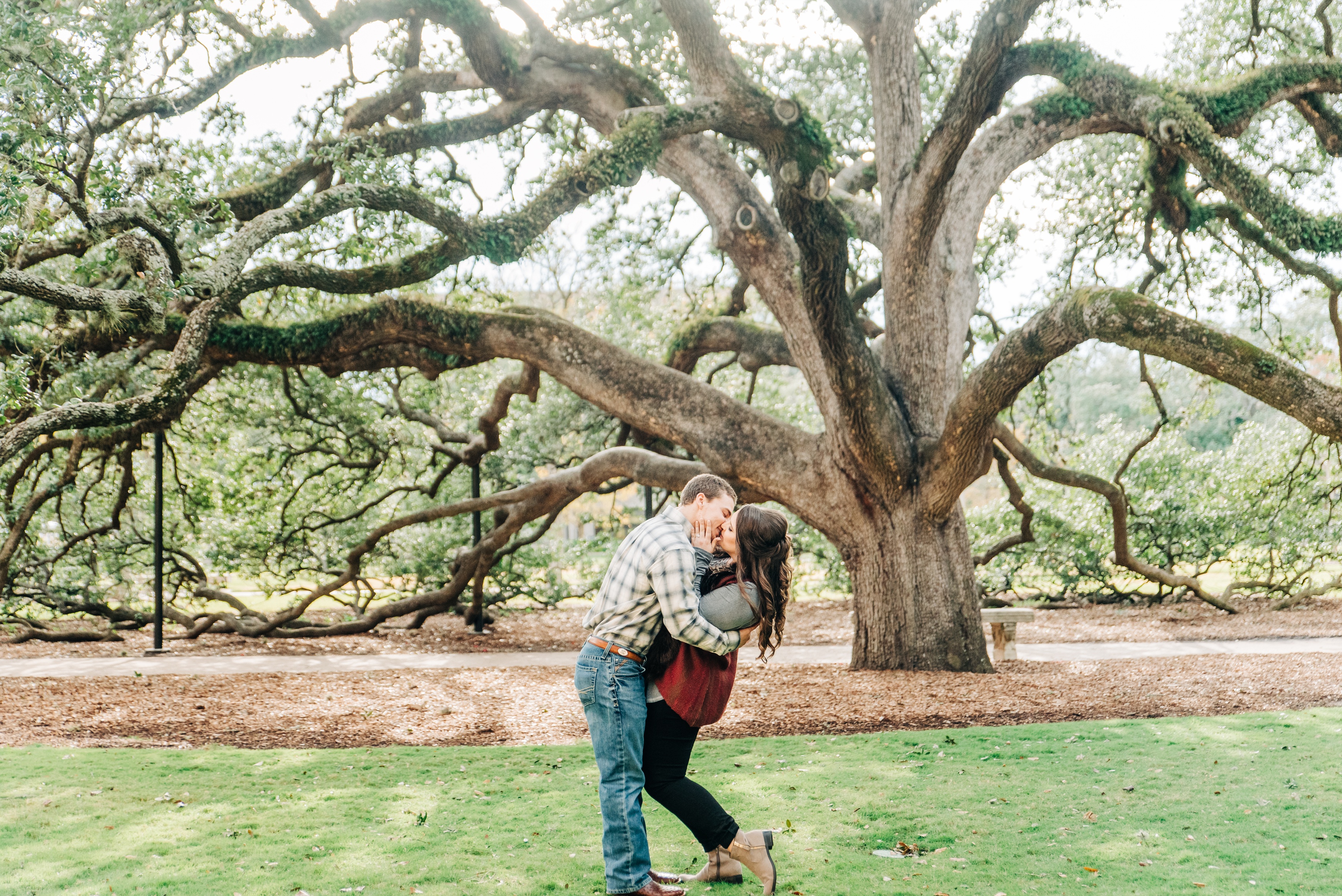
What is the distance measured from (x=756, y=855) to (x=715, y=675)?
0.72 m

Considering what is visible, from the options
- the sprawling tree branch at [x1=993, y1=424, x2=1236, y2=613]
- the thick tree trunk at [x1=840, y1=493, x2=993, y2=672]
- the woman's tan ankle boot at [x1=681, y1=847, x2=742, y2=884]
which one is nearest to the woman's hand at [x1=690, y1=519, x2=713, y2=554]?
the woman's tan ankle boot at [x1=681, y1=847, x2=742, y2=884]

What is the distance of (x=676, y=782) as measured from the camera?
3.77 m

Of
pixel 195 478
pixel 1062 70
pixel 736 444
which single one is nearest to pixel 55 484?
pixel 195 478

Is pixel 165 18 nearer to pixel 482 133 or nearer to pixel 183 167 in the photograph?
pixel 183 167

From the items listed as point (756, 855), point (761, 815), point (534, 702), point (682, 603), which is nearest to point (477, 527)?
point (534, 702)

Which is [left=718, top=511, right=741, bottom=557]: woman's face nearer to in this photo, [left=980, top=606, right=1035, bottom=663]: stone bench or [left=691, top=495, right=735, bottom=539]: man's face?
[left=691, top=495, right=735, bottom=539]: man's face

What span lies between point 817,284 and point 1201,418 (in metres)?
9.04

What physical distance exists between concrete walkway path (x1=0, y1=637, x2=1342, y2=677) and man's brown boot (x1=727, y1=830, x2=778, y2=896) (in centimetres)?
669

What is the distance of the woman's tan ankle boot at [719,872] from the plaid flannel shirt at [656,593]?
3.17ft

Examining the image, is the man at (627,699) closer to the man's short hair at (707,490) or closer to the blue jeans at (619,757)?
the blue jeans at (619,757)

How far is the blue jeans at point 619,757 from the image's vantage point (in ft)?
12.1

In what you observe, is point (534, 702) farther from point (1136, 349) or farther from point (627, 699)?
point (1136, 349)

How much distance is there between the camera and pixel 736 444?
941cm

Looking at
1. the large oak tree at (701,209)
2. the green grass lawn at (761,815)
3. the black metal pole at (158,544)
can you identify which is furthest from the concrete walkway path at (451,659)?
the green grass lawn at (761,815)
